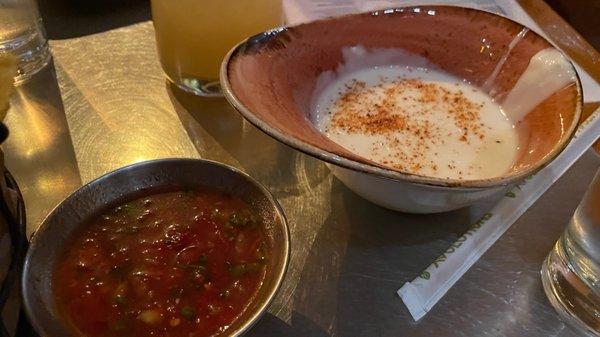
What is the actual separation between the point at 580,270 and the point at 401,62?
1.53 ft

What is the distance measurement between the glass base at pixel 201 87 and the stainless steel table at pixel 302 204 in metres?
0.02

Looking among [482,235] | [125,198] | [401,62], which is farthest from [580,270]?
[125,198]

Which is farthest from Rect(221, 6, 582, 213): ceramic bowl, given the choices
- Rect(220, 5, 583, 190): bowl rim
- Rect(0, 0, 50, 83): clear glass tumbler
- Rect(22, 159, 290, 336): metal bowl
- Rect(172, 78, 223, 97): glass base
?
Rect(0, 0, 50, 83): clear glass tumbler

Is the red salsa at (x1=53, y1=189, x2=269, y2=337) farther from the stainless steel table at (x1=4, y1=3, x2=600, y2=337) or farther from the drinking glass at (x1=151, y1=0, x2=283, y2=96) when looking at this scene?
the drinking glass at (x1=151, y1=0, x2=283, y2=96)

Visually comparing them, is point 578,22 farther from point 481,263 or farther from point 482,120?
point 481,263

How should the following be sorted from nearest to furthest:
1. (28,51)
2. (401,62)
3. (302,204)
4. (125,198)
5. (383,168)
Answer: (383,168) → (125,198) → (302,204) → (401,62) → (28,51)

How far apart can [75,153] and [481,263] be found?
0.68 m

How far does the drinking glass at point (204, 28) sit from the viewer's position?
1.04 m

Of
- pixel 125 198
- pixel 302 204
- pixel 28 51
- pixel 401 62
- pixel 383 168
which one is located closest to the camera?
pixel 383 168

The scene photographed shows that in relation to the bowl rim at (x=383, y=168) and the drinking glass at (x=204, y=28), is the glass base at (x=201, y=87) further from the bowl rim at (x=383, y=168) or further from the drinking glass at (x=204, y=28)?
the bowl rim at (x=383, y=168)

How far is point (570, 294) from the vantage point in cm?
83

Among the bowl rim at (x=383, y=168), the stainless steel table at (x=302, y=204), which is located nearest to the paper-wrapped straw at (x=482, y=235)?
the stainless steel table at (x=302, y=204)

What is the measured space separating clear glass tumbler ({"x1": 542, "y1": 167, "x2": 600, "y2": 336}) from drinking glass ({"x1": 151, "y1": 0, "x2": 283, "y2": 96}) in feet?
1.95

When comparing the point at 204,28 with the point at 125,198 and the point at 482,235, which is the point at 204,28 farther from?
the point at 482,235
